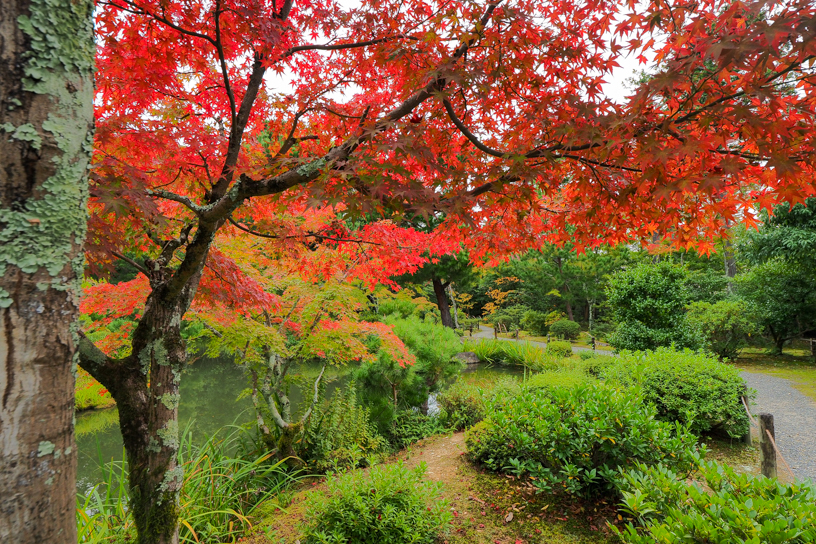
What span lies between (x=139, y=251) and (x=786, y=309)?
14149mm

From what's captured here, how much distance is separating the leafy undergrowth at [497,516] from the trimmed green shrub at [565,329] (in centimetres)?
1184

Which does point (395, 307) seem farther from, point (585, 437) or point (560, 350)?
point (585, 437)

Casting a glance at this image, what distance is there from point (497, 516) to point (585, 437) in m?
0.93

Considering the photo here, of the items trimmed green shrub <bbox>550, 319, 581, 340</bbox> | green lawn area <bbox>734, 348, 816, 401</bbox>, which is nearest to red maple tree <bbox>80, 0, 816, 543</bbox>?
green lawn area <bbox>734, 348, 816, 401</bbox>

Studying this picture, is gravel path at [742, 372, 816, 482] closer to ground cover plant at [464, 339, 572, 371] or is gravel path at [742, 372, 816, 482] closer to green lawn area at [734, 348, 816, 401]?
green lawn area at [734, 348, 816, 401]

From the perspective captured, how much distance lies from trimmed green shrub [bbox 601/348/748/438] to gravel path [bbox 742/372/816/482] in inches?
23.2

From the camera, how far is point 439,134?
103 inches

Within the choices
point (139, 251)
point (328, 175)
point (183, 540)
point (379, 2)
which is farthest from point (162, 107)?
point (183, 540)

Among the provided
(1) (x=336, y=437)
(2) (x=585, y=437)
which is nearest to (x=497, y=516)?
(2) (x=585, y=437)

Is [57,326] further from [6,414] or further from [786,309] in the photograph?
[786,309]

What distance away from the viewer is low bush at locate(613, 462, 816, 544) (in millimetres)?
1484

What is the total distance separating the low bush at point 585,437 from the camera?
8.91 feet

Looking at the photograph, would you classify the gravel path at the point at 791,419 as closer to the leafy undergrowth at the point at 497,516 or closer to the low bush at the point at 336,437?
the leafy undergrowth at the point at 497,516

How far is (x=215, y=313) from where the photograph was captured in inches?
162
